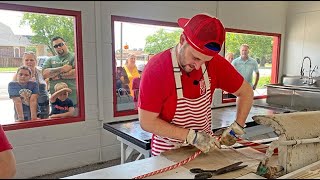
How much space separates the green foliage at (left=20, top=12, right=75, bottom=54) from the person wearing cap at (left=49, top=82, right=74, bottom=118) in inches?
16.0

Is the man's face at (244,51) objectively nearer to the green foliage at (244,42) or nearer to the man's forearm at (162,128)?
the green foliage at (244,42)

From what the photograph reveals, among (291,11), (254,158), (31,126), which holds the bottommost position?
(31,126)

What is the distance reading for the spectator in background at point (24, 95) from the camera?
263cm

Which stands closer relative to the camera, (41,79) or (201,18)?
(201,18)

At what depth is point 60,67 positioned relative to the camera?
9.37 ft

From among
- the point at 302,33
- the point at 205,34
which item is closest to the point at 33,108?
the point at 205,34

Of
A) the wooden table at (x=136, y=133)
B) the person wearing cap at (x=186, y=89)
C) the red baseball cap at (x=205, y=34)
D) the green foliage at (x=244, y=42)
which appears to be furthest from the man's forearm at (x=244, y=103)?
the green foliage at (x=244, y=42)

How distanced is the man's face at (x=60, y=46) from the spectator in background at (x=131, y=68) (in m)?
0.74

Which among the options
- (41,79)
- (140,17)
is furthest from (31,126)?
(140,17)

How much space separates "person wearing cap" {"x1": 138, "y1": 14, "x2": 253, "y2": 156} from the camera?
3.43 ft

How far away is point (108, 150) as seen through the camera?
3201mm

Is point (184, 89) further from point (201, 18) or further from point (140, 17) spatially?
point (140, 17)

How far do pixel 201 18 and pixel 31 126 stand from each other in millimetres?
2311

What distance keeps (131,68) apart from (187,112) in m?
2.13
